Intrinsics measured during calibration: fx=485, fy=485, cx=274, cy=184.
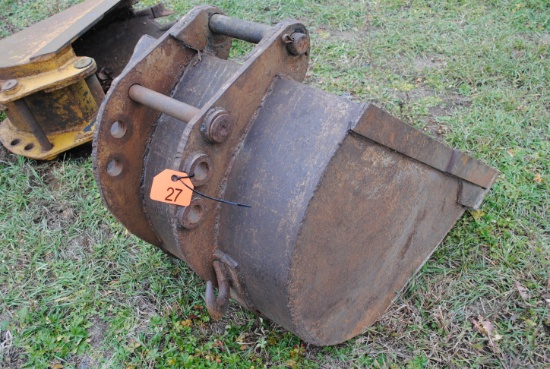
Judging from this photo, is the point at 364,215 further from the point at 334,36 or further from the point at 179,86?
the point at 334,36

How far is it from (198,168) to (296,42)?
69cm

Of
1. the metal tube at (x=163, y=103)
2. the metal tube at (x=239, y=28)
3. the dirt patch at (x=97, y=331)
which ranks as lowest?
the dirt patch at (x=97, y=331)

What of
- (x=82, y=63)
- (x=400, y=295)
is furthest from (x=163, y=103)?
(x=82, y=63)

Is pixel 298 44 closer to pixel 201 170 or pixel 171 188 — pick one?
pixel 201 170

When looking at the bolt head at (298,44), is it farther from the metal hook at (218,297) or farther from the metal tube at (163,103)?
the metal hook at (218,297)

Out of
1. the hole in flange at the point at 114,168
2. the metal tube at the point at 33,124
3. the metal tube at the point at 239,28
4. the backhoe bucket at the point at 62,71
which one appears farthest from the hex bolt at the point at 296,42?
the metal tube at the point at 33,124

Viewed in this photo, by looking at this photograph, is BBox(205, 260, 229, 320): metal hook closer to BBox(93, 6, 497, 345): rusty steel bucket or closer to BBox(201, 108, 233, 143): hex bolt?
BBox(93, 6, 497, 345): rusty steel bucket

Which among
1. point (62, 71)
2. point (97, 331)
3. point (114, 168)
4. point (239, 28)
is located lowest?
point (97, 331)

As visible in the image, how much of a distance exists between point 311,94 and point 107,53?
3.01 meters

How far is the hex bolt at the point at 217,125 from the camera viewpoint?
69.4 inches

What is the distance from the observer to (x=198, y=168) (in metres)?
1.81

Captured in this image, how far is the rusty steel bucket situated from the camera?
183cm

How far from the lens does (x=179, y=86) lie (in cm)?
217

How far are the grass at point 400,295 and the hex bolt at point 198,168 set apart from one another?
732mm
